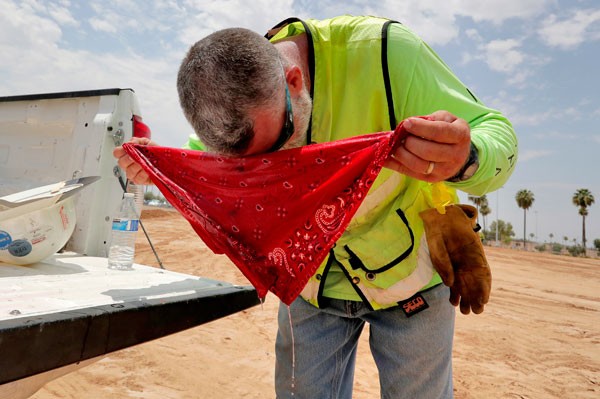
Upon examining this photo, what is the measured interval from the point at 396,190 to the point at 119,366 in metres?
3.06

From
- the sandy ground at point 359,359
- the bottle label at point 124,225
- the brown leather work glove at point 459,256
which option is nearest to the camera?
the brown leather work glove at point 459,256

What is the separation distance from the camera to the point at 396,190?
1.64m

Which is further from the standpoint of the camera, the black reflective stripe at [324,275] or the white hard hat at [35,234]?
the white hard hat at [35,234]

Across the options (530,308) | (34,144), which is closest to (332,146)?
(34,144)

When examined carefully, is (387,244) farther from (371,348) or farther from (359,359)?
(359,359)

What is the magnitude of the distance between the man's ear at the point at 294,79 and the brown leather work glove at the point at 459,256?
0.70 m

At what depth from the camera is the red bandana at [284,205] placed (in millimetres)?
1373

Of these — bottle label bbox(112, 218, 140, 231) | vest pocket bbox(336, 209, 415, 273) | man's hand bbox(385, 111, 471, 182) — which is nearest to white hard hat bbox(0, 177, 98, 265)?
bottle label bbox(112, 218, 140, 231)

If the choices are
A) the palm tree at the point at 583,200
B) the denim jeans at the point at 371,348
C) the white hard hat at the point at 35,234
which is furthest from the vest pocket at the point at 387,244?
the palm tree at the point at 583,200

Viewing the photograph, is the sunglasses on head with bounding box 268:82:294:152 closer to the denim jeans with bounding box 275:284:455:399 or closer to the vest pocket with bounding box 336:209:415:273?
the vest pocket with bounding box 336:209:415:273

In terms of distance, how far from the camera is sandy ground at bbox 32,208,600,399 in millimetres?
3244

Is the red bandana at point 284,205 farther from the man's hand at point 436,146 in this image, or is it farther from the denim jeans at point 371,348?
the denim jeans at point 371,348

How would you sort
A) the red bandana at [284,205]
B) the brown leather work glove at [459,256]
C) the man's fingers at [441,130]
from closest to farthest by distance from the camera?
the man's fingers at [441,130], the red bandana at [284,205], the brown leather work glove at [459,256]

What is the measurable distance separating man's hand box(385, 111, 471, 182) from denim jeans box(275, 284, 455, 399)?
0.74 m
